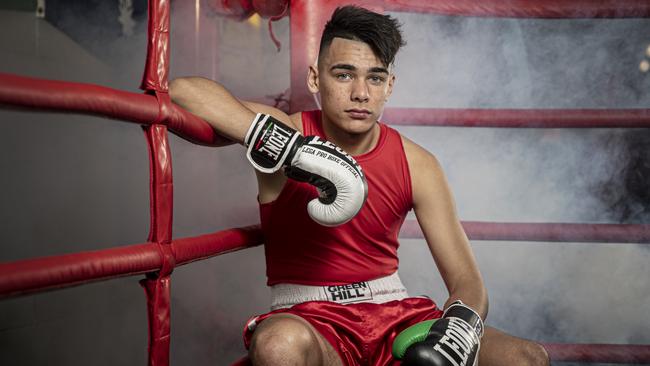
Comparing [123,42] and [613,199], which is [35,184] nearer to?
[123,42]

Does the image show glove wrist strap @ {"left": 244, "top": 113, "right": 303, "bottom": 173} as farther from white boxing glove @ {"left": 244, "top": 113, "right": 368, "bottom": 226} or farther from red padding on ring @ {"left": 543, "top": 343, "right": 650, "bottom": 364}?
red padding on ring @ {"left": 543, "top": 343, "right": 650, "bottom": 364}

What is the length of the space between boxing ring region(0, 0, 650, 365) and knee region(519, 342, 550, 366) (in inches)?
22.8

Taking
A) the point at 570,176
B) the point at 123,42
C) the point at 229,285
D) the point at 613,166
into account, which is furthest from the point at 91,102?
the point at 123,42

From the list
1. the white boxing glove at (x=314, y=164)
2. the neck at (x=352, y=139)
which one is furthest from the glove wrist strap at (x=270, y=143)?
the neck at (x=352, y=139)

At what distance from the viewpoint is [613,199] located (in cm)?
233

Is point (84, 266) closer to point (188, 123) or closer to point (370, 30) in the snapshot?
point (188, 123)

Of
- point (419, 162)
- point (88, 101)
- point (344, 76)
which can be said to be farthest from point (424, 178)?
point (88, 101)

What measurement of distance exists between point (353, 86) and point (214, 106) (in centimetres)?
35

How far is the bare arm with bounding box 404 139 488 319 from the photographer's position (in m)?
1.44

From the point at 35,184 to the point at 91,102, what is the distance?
6.35 feet

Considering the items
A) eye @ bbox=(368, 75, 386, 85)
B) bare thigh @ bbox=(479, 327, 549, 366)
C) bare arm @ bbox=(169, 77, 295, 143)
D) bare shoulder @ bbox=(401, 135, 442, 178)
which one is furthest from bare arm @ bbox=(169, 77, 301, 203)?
bare thigh @ bbox=(479, 327, 549, 366)

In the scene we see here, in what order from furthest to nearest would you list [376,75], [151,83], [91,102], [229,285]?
[229,285]
[376,75]
[151,83]
[91,102]

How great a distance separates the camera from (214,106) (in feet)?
4.01

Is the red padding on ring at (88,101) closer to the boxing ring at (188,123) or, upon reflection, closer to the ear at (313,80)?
the boxing ring at (188,123)
